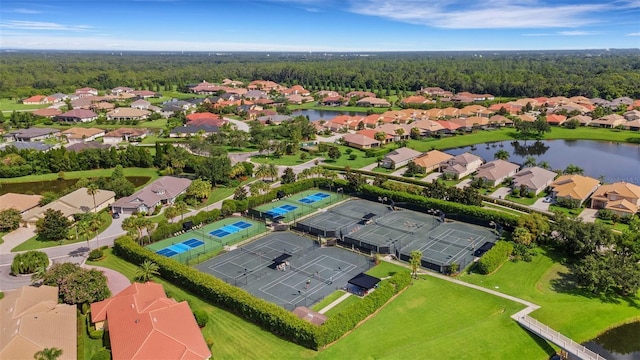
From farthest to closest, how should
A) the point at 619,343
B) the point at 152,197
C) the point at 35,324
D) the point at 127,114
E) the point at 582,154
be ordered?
the point at 127,114 < the point at 582,154 < the point at 152,197 < the point at 619,343 < the point at 35,324

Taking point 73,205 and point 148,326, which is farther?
point 73,205

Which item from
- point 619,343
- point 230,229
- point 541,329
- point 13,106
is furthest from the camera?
point 13,106

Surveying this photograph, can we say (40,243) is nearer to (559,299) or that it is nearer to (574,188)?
(559,299)

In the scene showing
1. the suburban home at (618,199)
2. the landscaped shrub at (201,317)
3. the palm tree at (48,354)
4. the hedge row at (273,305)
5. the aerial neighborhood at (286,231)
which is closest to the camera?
the palm tree at (48,354)

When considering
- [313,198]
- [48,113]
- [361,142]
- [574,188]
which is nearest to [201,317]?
[313,198]

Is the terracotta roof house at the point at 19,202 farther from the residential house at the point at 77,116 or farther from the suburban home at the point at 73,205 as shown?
the residential house at the point at 77,116

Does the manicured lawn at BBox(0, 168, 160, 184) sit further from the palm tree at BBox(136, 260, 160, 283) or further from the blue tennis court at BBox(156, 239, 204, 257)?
the palm tree at BBox(136, 260, 160, 283)

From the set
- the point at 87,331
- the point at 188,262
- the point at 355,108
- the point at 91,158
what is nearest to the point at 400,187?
the point at 188,262

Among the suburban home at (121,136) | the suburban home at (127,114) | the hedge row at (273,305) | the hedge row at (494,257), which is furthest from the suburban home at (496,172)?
the suburban home at (127,114)
